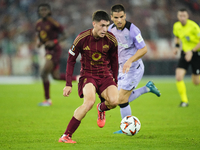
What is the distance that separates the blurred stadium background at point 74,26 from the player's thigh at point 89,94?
17093mm

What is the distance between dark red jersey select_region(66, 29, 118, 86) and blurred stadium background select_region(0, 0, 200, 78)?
16.8 metres

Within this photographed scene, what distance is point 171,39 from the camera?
82.1 ft

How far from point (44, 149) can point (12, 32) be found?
2244 cm

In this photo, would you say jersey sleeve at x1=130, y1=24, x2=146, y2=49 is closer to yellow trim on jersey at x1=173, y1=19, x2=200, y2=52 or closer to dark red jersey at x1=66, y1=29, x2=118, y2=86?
dark red jersey at x1=66, y1=29, x2=118, y2=86

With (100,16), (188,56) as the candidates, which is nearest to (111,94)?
(100,16)

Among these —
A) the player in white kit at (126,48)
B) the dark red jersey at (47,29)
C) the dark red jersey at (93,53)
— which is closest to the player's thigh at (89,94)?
the dark red jersey at (93,53)

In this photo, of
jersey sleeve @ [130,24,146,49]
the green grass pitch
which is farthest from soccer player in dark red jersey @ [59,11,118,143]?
the green grass pitch

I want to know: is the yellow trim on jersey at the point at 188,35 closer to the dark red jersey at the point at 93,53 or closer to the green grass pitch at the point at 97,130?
the green grass pitch at the point at 97,130

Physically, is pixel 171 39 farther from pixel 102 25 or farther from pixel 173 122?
pixel 102 25

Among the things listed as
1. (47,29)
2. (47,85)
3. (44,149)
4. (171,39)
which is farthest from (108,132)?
(171,39)

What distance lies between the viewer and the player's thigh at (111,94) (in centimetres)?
524

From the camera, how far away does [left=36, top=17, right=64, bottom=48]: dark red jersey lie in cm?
1013

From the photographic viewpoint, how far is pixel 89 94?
496cm

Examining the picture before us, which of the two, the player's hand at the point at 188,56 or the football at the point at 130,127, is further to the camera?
the player's hand at the point at 188,56
